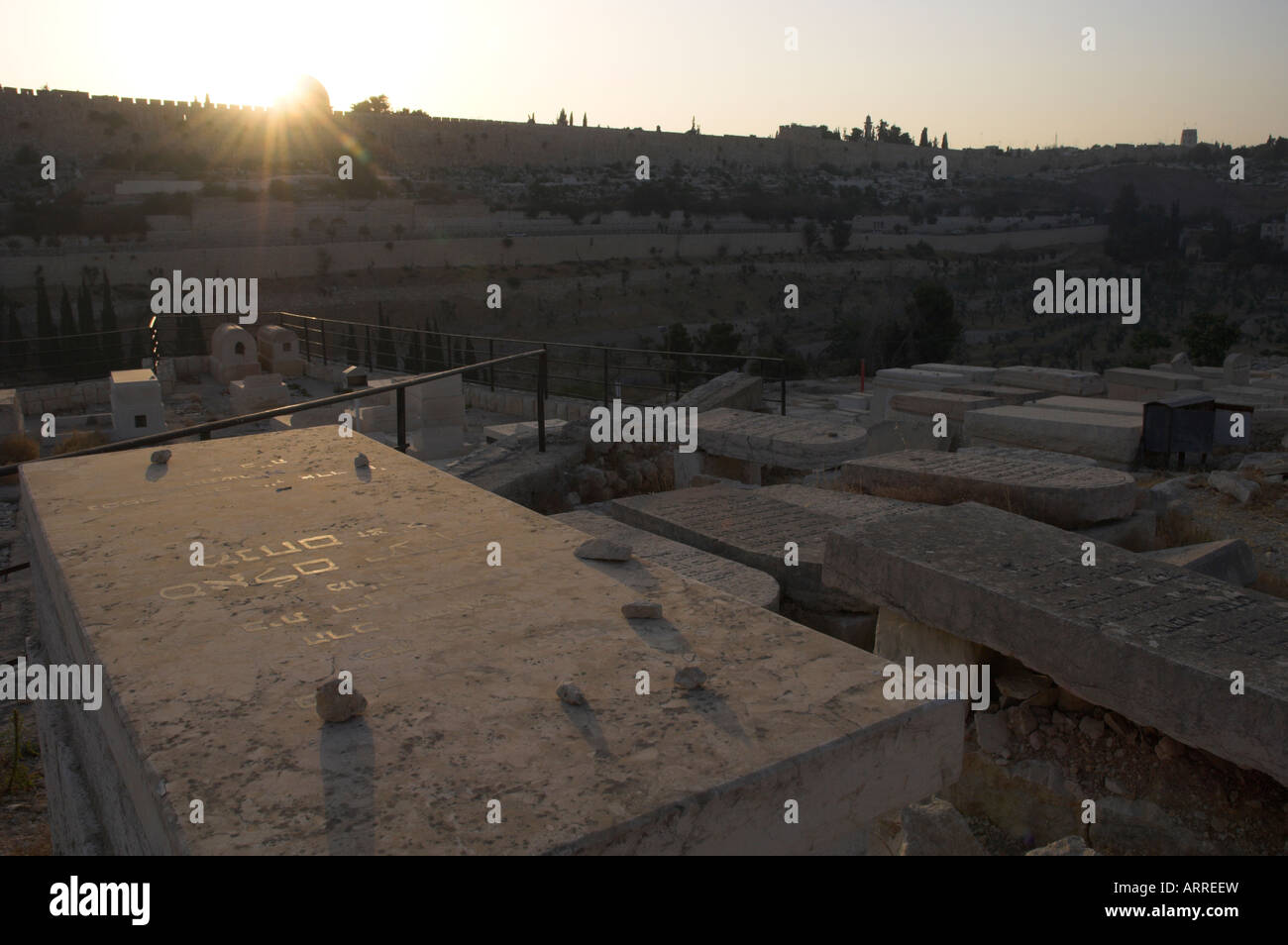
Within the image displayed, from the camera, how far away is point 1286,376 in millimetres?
11398

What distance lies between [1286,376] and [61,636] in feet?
41.1

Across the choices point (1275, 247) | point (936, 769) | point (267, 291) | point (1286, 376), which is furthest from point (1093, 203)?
point (936, 769)

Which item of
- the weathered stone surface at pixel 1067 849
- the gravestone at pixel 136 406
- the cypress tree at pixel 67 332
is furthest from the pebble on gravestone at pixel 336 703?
the cypress tree at pixel 67 332

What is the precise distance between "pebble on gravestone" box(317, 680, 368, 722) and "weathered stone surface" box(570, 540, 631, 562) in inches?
→ 43.4

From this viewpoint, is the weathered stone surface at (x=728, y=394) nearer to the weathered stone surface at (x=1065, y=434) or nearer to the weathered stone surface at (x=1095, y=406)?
the weathered stone surface at (x=1065, y=434)

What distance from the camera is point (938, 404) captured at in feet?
29.1

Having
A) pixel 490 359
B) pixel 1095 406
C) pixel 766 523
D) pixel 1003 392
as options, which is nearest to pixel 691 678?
pixel 766 523

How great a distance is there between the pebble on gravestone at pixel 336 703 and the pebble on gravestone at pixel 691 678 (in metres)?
0.67

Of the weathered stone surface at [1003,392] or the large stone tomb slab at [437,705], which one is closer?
the large stone tomb slab at [437,705]

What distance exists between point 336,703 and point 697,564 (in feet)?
9.18

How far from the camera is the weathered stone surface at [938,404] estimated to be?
8.70m

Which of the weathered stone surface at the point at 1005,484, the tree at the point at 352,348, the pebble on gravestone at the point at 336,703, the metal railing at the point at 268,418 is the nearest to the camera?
the pebble on gravestone at the point at 336,703

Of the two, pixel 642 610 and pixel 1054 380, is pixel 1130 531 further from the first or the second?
pixel 1054 380
